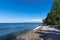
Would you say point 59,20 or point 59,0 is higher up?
point 59,0

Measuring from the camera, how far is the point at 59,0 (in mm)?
35125

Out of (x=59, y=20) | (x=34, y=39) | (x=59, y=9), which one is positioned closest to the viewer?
(x=34, y=39)

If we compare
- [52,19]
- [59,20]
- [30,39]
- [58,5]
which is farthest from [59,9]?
[30,39]

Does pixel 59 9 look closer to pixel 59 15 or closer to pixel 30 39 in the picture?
pixel 59 15

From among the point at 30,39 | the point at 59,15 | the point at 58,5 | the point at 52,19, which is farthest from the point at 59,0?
the point at 30,39

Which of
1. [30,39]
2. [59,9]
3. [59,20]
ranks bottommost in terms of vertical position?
[30,39]

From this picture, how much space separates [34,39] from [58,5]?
25.9m

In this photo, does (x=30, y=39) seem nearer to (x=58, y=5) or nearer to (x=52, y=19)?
(x=58, y=5)

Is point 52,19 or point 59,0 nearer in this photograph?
point 59,0

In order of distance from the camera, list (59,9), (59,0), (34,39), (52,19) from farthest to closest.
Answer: (52,19), (59,9), (59,0), (34,39)

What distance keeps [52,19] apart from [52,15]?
2680mm

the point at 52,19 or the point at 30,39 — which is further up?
the point at 52,19

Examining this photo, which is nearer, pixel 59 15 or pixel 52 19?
pixel 59 15

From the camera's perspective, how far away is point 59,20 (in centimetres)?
4344
